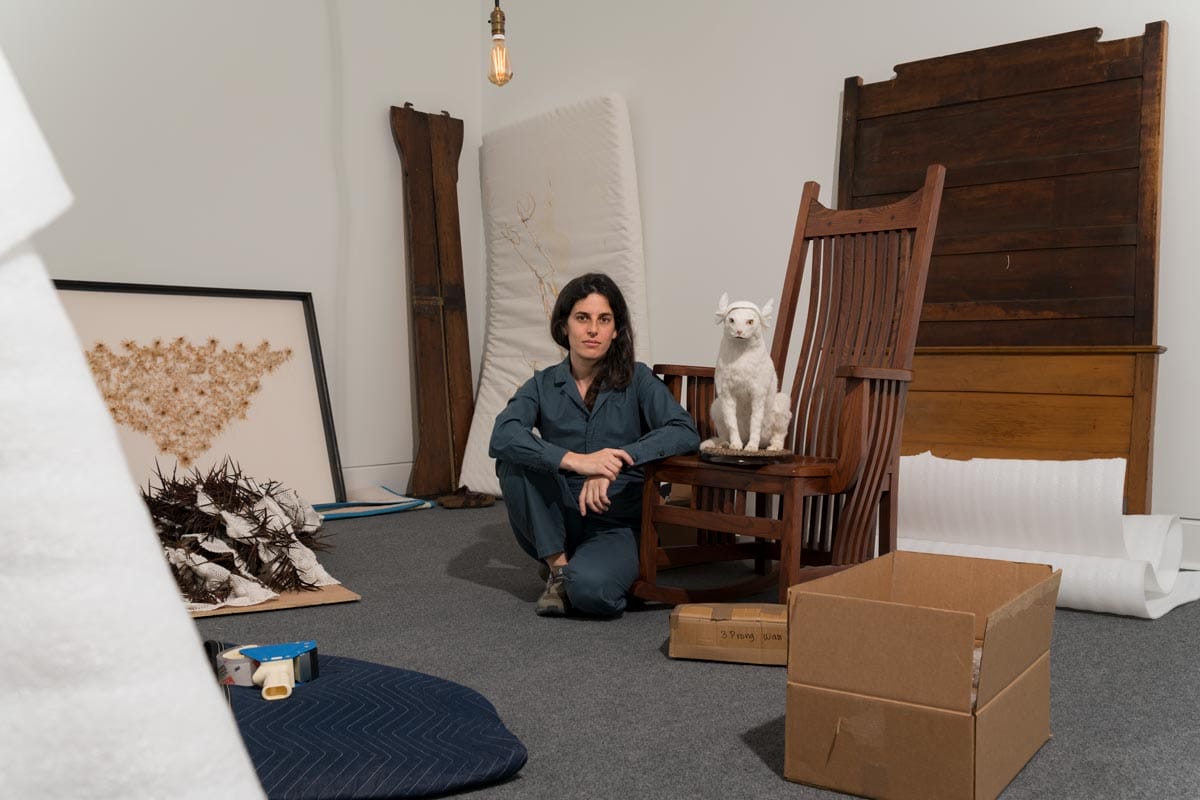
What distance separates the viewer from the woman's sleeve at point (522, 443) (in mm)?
2996

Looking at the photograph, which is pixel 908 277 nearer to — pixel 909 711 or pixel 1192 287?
pixel 1192 287

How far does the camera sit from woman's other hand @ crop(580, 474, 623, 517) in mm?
2939

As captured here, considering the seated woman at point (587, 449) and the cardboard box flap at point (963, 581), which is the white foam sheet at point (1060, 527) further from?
the cardboard box flap at point (963, 581)

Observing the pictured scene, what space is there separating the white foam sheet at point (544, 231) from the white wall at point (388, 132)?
141 mm

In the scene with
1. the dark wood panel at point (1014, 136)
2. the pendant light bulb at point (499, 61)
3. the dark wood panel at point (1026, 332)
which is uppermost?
the pendant light bulb at point (499, 61)

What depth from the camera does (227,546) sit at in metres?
3.27

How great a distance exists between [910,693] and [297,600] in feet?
6.93

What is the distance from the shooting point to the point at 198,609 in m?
3.05

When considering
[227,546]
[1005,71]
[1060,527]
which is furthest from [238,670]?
[1005,71]

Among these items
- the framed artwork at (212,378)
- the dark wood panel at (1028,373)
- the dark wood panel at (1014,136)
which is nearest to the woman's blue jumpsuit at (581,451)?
the dark wood panel at (1028,373)

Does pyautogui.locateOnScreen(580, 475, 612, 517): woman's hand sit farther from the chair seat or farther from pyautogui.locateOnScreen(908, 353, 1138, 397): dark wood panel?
pyautogui.locateOnScreen(908, 353, 1138, 397): dark wood panel

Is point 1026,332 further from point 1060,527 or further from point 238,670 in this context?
point 238,670

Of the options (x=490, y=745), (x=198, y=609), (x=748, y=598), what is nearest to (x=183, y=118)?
(x=198, y=609)

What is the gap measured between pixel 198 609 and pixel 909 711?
2227mm
